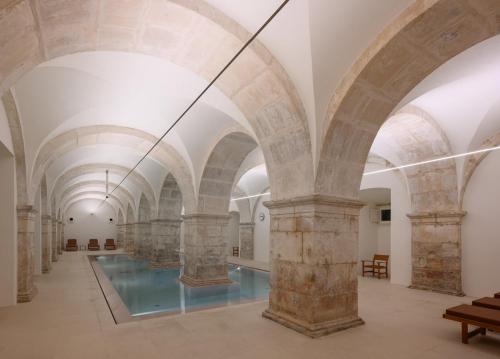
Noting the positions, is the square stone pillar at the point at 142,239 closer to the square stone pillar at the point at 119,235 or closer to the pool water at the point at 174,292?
the pool water at the point at 174,292

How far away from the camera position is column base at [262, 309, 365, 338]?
498 centimetres

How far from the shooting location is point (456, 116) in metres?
7.65

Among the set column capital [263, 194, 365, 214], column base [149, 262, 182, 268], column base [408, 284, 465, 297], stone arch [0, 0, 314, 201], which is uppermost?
stone arch [0, 0, 314, 201]

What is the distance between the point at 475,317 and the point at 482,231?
4.75 meters

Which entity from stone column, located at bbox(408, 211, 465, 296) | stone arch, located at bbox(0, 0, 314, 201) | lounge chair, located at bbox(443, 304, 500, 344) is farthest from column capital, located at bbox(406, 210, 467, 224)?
stone arch, located at bbox(0, 0, 314, 201)

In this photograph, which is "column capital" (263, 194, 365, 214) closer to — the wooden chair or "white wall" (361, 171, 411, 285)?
"white wall" (361, 171, 411, 285)

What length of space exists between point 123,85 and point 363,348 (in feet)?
22.1

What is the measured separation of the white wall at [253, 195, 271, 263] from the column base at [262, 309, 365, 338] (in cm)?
1276

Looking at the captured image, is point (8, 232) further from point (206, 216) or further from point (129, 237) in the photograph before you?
point (129, 237)

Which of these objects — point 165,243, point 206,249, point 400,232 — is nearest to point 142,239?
point 165,243

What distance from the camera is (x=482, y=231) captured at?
830 centimetres

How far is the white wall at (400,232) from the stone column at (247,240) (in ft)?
33.7

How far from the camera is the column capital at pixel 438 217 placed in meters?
8.61

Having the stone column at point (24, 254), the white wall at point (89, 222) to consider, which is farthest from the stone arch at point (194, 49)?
Answer: the white wall at point (89, 222)
